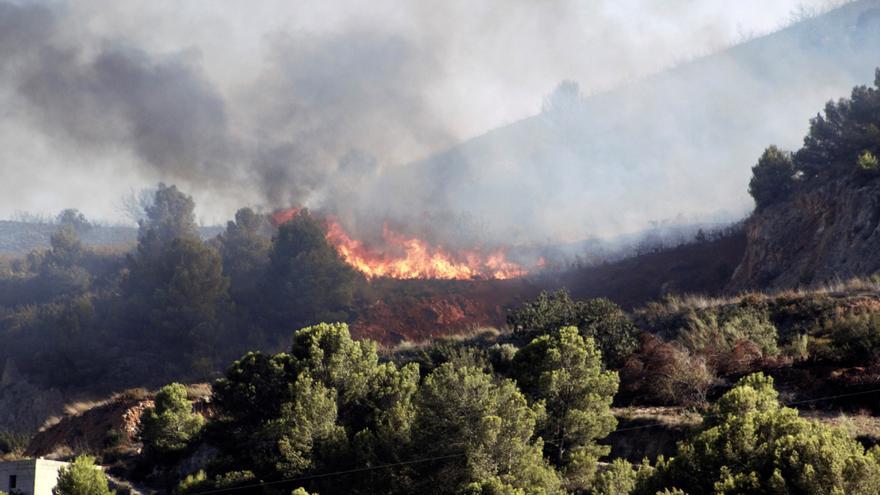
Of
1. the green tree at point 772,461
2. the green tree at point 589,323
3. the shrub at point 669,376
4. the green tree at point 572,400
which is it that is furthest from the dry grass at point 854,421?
the green tree at point 589,323

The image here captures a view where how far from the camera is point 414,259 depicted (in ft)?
271

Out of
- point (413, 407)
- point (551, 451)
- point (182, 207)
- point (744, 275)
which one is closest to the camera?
point (551, 451)

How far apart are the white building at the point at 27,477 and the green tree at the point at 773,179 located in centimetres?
4443

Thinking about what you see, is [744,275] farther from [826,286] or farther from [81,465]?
[81,465]

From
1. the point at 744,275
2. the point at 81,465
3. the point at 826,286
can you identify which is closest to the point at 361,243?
the point at 744,275

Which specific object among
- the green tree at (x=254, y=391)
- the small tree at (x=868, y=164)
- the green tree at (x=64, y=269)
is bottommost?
the green tree at (x=254, y=391)

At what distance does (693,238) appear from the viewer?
73688mm

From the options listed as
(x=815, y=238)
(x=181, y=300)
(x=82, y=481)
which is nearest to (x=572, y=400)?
(x=82, y=481)

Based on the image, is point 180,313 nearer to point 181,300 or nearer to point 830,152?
point 181,300

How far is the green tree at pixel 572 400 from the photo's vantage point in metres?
24.9

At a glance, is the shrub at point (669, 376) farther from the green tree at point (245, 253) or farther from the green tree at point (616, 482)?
the green tree at point (245, 253)

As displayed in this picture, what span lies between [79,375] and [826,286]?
5434 centimetres

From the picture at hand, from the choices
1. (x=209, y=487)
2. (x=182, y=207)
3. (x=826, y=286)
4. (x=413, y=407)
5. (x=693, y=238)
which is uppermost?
(x=182, y=207)

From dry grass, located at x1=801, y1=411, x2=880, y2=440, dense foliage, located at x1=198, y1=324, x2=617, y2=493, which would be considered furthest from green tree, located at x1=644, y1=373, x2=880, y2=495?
dry grass, located at x1=801, y1=411, x2=880, y2=440
